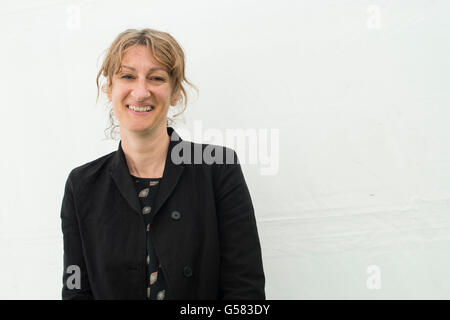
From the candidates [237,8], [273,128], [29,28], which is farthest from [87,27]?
[273,128]

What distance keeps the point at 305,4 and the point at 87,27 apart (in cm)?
88

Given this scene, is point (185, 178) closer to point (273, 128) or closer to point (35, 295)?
point (273, 128)

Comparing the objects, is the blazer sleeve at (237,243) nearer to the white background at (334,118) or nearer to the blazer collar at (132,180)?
the blazer collar at (132,180)

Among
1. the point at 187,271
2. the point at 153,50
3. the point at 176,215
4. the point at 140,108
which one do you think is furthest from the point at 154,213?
the point at 153,50

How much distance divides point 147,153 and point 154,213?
8.0 inches

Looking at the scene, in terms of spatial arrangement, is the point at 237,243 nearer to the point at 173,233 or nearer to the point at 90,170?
the point at 173,233

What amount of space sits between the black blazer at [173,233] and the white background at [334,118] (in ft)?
1.10

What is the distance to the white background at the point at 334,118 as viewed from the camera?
136 cm

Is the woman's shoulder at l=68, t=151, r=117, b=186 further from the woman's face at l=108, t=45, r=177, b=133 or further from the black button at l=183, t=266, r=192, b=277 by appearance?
the black button at l=183, t=266, r=192, b=277

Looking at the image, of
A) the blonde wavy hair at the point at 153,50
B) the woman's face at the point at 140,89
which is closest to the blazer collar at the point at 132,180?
the woman's face at the point at 140,89

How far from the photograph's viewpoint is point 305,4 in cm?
137

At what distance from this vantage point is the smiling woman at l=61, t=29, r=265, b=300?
1.04m

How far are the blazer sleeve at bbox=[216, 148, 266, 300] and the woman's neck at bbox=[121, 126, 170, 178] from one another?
0.66 ft

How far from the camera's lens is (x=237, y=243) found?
3.50ft
